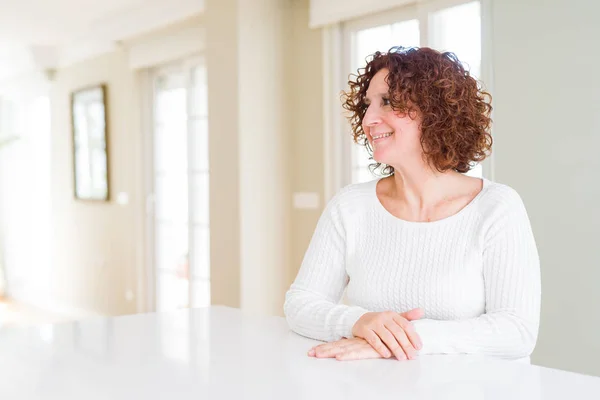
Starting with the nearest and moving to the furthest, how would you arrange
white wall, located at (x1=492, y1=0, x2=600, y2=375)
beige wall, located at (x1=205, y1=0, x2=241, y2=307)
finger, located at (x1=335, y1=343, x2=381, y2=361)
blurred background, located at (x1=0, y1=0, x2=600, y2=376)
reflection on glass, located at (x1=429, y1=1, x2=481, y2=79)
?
finger, located at (x1=335, y1=343, x2=381, y2=361)
white wall, located at (x1=492, y1=0, x2=600, y2=375)
blurred background, located at (x1=0, y1=0, x2=600, y2=376)
reflection on glass, located at (x1=429, y1=1, x2=481, y2=79)
beige wall, located at (x1=205, y1=0, x2=241, y2=307)

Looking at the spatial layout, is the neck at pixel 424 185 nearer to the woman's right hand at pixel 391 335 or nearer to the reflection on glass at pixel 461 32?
the woman's right hand at pixel 391 335

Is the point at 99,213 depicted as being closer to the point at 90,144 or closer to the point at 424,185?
the point at 90,144

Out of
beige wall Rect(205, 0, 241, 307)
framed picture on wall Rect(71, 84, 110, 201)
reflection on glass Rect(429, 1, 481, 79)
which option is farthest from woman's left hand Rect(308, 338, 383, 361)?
framed picture on wall Rect(71, 84, 110, 201)

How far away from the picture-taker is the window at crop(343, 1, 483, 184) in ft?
10.2

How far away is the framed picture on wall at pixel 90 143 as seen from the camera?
19.4 ft

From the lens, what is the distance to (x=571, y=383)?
3.35 ft

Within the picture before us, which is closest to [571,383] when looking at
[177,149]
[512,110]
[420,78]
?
[420,78]

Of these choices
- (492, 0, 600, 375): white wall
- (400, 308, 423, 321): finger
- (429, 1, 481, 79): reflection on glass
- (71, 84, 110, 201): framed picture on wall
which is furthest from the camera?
(71, 84, 110, 201): framed picture on wall

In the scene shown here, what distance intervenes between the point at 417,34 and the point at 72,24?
3.48 m

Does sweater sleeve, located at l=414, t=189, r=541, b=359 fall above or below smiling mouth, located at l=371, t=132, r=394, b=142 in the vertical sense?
below

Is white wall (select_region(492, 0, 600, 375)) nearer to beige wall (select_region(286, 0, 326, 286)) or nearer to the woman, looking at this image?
the woman

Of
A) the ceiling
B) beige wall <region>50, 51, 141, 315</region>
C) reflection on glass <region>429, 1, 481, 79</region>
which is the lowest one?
beige wall <region>50, 51, 141, 315</region>

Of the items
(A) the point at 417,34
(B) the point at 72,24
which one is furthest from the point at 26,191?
(A) the point at 417,34

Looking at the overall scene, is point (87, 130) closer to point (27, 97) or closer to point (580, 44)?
point (27, 97)
